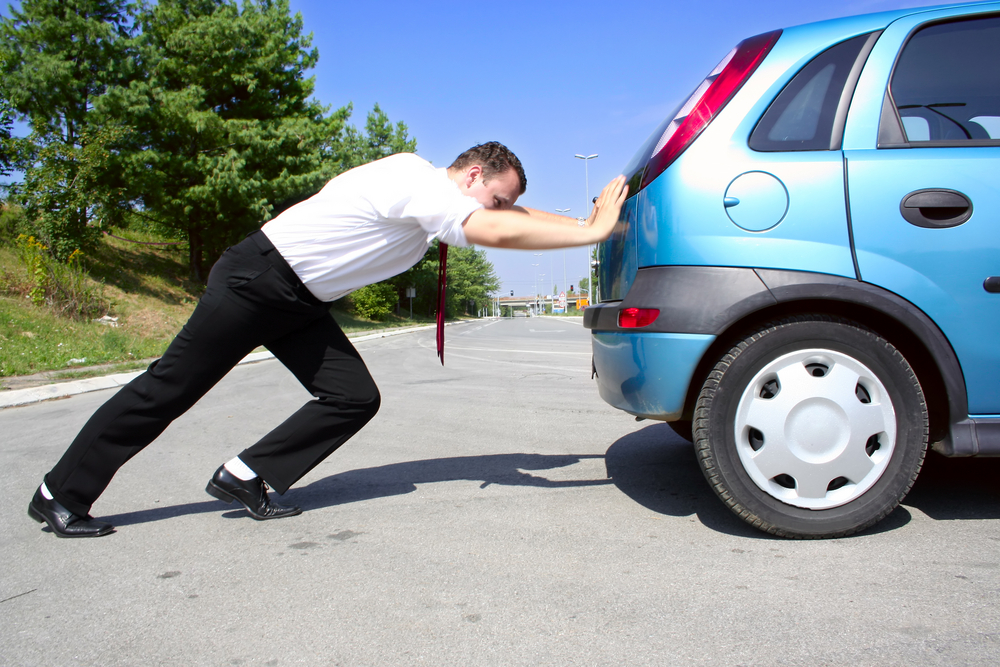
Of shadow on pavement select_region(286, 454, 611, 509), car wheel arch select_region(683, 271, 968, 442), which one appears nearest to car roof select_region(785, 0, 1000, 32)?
car wheel arch select_region(683, 271, 968, 442)

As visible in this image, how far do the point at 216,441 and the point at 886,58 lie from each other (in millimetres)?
4288

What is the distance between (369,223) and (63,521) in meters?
1.68

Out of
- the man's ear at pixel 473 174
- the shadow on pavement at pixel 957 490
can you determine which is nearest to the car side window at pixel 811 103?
the man's ear at pixel 473 174

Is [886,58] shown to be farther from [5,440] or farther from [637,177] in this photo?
[5,440]

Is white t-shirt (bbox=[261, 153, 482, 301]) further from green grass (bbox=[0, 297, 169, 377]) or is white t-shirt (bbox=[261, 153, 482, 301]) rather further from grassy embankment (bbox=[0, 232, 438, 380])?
green grass (bbox=[0, 297, 169, 377])

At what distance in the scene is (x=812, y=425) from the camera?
2.31m

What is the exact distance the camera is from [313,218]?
8.48 feet

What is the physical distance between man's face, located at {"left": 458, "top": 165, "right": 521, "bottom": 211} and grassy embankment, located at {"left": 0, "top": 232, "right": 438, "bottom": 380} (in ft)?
26.4

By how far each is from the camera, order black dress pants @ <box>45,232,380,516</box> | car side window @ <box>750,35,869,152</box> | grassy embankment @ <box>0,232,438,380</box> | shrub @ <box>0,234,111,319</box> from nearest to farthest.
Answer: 1. car side window @ <box>750,35,869,152</box>
2. black dress pants @ <box>45,232,380,516</box>
3. grassy embankment @ <box>0,232,438,380</box>
4. shrub @ <box>0,234,111,319</box>

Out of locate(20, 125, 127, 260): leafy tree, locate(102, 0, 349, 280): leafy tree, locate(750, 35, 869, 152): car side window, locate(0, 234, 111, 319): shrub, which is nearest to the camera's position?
locate(750, 35, 869, 152): car side window

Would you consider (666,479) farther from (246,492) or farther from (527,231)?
(246,492)

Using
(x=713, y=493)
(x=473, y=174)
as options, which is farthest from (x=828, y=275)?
(x=473, y=174)

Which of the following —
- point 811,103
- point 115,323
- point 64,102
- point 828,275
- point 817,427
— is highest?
point 64,102

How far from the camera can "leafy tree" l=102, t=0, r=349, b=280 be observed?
1992 centimetres
